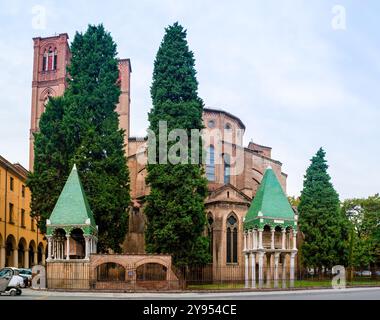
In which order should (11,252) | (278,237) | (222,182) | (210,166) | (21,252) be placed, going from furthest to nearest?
(21,252), (11,252), (210,166), (222,182), (278,237)

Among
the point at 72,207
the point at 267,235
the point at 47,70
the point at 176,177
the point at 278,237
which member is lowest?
the point at 278,237

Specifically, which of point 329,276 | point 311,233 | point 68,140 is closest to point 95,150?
point 68,140

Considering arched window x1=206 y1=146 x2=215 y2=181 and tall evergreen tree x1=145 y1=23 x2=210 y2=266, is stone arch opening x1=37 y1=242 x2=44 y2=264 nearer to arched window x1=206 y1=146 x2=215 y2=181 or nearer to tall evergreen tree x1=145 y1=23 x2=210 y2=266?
arched window x1=206 y1=146 x2=215 y2=181

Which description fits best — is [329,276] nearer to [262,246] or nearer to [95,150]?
[262,246]

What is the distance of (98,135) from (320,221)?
65.8 feet

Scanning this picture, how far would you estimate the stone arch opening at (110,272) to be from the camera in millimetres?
30656

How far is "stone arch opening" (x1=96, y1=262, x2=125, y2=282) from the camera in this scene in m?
30.7

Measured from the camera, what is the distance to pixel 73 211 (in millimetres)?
30844

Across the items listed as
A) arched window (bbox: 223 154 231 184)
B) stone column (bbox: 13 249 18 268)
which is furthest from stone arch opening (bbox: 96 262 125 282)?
stone column (bbox: 13 249 18 268)

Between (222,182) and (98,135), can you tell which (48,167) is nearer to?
(98,135)

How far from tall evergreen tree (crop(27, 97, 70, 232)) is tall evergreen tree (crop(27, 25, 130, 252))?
18 cm

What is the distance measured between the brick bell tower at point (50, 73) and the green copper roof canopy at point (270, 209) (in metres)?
29.4

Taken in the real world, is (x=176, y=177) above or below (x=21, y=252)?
above

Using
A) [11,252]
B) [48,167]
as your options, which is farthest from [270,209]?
[11,252]
